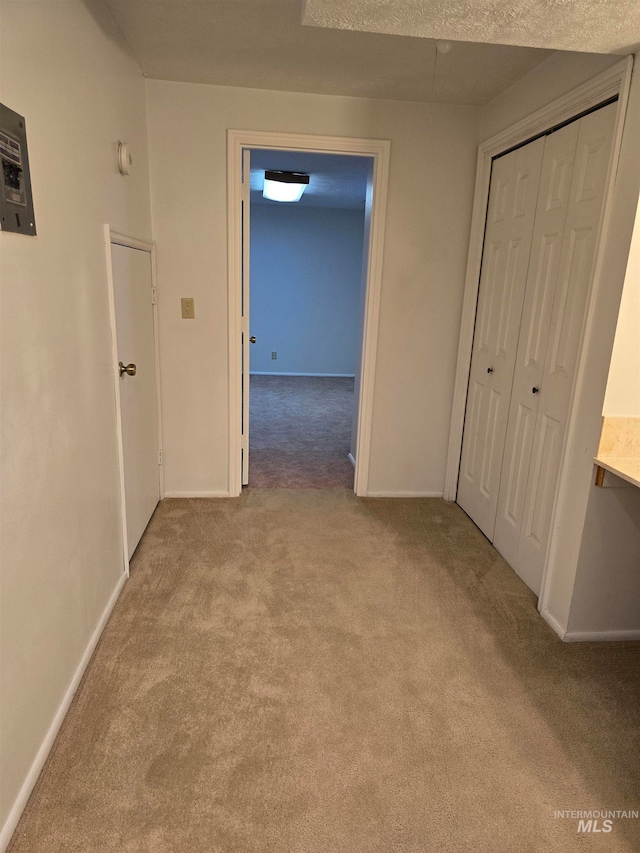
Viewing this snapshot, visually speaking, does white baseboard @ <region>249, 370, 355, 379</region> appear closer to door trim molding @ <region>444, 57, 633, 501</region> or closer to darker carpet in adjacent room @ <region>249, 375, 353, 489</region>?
darker carpet in adjacent room @ <region>249, 375, 353, 489</region>

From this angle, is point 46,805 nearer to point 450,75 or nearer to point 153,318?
point 153,318

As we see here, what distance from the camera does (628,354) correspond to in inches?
75.8

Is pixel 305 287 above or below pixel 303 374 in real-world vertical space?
above

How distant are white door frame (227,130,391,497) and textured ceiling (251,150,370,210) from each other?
525mm

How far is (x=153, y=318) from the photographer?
3.07 meters

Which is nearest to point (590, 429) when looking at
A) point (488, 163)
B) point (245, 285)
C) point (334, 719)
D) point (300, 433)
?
point (334, 719)

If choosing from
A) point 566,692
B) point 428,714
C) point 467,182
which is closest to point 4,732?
point 428,714

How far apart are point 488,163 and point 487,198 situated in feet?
0.59

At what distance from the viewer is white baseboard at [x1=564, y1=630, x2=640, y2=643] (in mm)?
2189

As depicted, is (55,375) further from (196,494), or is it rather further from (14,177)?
(196,494)

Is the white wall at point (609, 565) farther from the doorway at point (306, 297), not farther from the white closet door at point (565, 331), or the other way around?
the doorway at point (306, 297)

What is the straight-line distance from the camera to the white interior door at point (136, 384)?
2438 mm

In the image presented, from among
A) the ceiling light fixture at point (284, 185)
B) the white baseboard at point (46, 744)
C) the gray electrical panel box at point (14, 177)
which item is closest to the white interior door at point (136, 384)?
the white baseboard at point (46, 744)

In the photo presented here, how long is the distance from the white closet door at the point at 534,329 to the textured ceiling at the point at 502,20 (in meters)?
0.55
